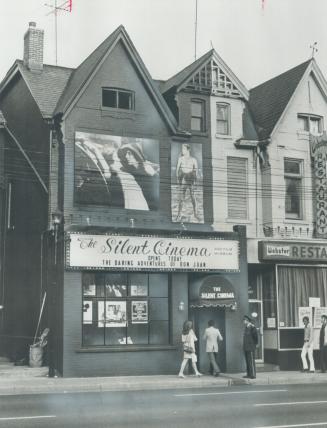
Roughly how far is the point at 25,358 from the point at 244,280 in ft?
27.5

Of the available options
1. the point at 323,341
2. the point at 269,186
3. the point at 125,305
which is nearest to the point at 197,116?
the point at 269,186

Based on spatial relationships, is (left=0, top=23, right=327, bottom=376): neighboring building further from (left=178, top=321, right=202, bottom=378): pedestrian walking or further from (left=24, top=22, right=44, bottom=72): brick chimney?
(left=178, top=321, right=202, bottom=378): pedestrian walking

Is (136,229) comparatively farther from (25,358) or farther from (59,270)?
(25,358)

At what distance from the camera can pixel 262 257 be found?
2647cm

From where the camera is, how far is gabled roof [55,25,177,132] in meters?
25.1

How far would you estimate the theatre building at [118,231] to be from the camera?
2384 cm

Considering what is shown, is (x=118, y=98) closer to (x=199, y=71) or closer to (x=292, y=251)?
(x=199, y=71)

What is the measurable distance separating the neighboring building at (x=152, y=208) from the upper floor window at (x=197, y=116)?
0.14ft

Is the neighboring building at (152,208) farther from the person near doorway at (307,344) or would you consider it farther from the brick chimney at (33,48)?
the person near doorway at (307,344)

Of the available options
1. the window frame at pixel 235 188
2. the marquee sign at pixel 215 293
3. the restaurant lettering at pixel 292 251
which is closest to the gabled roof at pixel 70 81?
the window frame at pixel 235 188

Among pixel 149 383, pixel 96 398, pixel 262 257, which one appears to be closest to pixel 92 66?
pixel 262 257

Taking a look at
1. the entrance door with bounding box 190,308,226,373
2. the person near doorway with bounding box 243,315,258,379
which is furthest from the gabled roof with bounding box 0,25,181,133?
the person near doorway with bounding box 243,315,258,379

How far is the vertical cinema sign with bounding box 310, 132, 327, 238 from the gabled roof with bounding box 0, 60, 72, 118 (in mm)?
10187

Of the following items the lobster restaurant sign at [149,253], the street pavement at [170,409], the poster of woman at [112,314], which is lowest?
the street pavement at [170,409]
